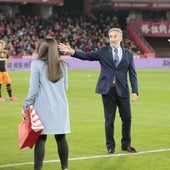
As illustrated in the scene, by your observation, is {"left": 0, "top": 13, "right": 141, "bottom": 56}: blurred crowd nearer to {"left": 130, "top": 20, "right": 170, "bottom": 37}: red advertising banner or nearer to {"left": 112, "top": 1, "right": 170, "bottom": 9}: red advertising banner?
{"left": 112, "top": 1, "right": 170, "bottom": 9}: red advertising banner

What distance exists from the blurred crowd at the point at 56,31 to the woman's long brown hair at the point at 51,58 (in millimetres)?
38524

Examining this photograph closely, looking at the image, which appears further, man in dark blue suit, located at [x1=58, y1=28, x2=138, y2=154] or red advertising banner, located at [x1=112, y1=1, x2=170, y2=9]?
red advertising banner, located at [x1=112, y1=1, x2=170, y2=9]

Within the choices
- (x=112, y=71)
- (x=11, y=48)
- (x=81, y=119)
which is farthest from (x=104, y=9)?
(x=112, y=71)

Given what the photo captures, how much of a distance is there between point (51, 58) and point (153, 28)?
53.6 m

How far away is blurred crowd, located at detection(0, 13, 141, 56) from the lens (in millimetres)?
49378

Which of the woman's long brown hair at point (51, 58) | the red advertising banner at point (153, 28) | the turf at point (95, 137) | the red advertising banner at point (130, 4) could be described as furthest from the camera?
the red advertising banner at point (153, 28)

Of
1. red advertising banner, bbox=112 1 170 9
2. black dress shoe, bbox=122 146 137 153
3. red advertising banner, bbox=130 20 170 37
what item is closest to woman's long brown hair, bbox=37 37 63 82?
black dress shoe, bbox=122 146 137 153

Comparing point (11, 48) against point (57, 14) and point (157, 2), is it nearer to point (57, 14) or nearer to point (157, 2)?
point (57, 14)

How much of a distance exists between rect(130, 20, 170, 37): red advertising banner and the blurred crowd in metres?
2.19

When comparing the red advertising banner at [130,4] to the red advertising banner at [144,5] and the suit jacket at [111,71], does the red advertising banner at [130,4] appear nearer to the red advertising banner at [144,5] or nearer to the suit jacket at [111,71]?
the red advertising banner at [144,5]

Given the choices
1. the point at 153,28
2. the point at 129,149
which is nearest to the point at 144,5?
the point at 153,28

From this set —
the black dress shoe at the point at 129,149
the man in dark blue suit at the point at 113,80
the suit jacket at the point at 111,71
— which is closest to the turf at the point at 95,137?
the black dress shoe at the point at 129,149

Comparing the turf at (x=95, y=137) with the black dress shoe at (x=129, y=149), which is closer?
the turf at (x=95, y=137)

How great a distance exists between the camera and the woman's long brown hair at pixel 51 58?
8219mm
